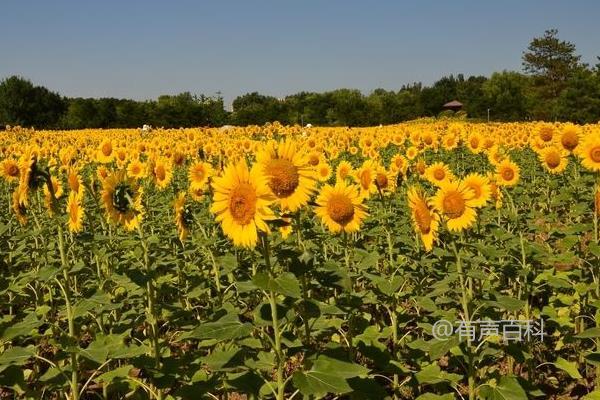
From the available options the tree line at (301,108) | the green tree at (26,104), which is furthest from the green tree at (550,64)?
the green tree at (26,104)

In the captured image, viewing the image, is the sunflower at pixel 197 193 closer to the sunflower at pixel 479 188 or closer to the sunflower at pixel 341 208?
the sunflower at pixel 341 208

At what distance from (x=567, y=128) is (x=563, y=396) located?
3.85 m

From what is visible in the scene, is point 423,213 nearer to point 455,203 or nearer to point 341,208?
point 455,203

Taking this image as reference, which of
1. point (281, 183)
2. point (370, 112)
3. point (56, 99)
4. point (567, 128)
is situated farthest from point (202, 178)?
point (56, 99)

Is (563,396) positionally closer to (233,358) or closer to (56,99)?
(233,358)

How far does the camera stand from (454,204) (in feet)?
12.3

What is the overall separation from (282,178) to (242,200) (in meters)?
0.35

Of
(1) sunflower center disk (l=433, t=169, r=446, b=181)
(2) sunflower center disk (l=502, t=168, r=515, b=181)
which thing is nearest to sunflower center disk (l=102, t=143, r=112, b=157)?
(1) sunflower center disk (l=433, t=169, r=446, b=181)

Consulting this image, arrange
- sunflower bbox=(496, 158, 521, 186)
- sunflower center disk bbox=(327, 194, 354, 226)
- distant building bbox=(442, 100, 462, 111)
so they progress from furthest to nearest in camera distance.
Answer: distant building bbox=(442, 100, 462, 111), sunflower bbox=(496, 158, 521, 186), sunflower center disk bbox=(327, 194, 354, 226)

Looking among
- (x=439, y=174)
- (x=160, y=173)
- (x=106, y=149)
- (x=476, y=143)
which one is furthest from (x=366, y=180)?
(x=476, y=143)

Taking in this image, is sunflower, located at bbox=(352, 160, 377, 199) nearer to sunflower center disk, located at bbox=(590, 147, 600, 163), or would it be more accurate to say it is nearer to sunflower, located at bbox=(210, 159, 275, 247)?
sunflower center disk, located at bbox=(590, 147, 600, 163)

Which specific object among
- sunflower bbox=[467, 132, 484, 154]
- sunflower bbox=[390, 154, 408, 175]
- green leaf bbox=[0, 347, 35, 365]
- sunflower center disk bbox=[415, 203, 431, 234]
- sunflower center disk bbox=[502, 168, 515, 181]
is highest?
sunflower bbox=[467, 132, 484, 154]

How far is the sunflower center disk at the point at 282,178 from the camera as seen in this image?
2760 millimetres

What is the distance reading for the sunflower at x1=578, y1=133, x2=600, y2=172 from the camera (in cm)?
569
